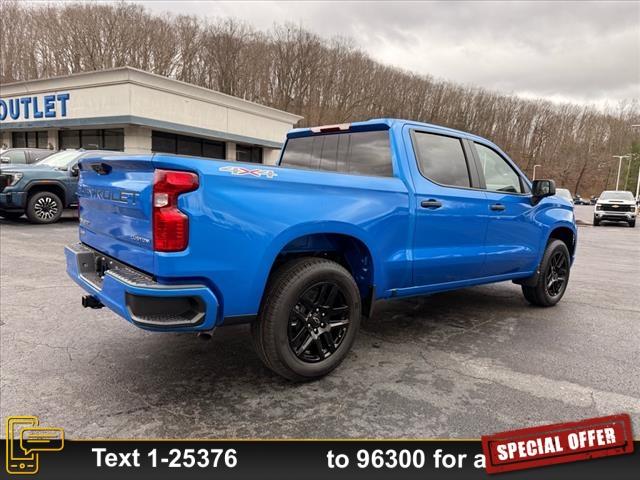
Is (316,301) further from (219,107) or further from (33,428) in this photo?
(219,107)

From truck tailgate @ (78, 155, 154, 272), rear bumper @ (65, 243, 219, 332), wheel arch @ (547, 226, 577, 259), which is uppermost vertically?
truck tailgate @ (78, 155, 154, 272)

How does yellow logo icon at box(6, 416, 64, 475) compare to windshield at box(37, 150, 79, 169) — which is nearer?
yellow logo icon at box(6, 416, 64, 475)

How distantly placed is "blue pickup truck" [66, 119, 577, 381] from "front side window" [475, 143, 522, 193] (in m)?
0.02

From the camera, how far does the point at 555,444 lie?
2625 millimetres

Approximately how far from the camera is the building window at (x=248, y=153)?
94.3 feet

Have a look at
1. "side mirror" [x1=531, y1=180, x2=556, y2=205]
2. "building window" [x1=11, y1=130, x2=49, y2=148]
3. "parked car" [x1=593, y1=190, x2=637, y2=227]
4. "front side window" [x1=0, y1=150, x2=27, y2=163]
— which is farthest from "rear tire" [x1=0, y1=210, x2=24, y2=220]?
"parked car" [x1=593, y1=190, x2=637, y2=227]

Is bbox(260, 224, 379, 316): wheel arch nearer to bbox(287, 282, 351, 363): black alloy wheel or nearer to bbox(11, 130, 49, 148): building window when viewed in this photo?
bbox(287, 282, 351, 363): black alloy wheel

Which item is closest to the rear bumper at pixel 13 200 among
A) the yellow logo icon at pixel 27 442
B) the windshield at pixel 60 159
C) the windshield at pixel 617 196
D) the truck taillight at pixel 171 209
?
the windshield at pixel 60 159

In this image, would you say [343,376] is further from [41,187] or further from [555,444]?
[41,187]

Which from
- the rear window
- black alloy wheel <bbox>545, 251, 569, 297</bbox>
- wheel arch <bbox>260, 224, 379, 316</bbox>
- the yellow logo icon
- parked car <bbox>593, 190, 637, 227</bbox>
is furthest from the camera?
parked car <bbox>593, 190, 637, 227</bbox>

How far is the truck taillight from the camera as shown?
98.4 inches

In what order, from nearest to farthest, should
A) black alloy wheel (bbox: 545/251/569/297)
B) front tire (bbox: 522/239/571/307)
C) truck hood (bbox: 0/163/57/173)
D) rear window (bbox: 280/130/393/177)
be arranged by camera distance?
1. rear window (bbox: 280/130/393/177)
2. front tire (bbox: 522/239/571/307)
3. black alloy wheel (bbox: 545/251/569/297)
4. truck hood (bbox: 0/163/57/173)

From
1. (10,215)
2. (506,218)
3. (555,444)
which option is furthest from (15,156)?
(555,444)

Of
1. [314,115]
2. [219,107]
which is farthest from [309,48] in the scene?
[219,107]
